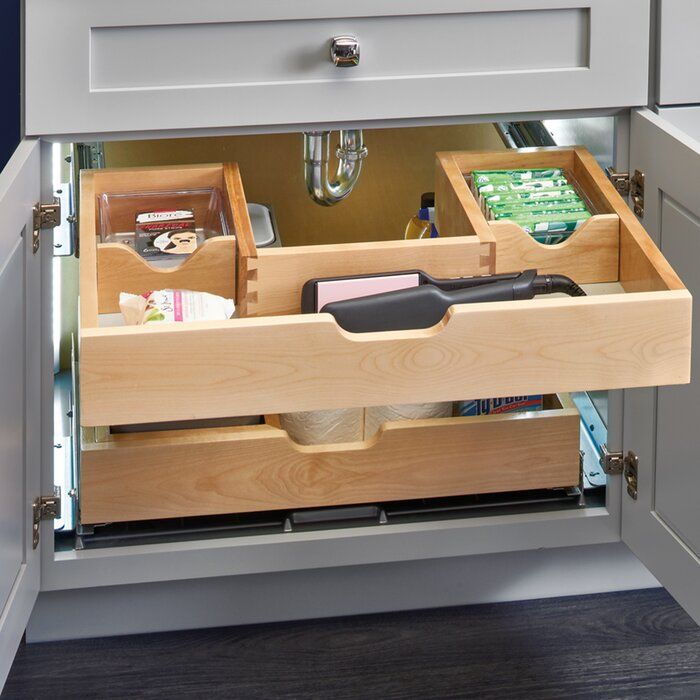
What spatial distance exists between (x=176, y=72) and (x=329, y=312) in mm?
334

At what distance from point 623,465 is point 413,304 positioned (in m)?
0.46

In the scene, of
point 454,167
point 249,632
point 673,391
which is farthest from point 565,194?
point 249,632

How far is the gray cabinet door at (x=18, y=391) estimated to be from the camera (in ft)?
4.01

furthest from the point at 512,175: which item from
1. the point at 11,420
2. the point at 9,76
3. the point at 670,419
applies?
the point at 9,76

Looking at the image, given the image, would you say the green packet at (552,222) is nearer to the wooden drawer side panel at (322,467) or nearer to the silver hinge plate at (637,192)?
the silver hinge plate at (637,192)

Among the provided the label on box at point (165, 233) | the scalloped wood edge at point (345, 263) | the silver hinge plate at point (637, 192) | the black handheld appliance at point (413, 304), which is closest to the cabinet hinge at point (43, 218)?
the label on box at point (165, 233)

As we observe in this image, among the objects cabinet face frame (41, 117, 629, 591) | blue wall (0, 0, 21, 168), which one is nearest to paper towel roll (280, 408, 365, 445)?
cabinet face frame (41, 117, 629, 591)

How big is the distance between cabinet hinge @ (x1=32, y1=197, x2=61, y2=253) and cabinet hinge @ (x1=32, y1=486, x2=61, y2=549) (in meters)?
0.31

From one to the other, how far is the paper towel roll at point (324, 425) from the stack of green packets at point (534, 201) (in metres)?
0.30

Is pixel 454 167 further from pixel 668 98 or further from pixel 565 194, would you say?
pixel 668 98

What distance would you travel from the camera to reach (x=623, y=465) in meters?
1.56

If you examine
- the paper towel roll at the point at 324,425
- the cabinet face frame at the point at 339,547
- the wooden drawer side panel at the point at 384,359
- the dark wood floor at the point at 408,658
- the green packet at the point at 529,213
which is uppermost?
the green packet at the point at 529,213

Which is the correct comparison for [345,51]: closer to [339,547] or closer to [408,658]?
[339,547]

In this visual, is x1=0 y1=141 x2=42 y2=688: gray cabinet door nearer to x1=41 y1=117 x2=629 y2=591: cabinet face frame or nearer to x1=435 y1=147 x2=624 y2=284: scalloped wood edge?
x1=41 y1=117 x2=629 y2=591: cabinet face frame
